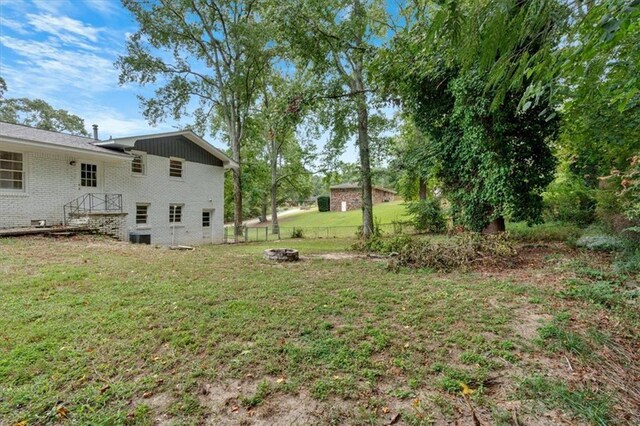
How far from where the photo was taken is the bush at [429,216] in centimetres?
1722

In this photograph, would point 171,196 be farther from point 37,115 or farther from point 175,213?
point 37,115

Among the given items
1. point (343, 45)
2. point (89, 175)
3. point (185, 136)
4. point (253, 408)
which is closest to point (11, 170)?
point (89, 175)

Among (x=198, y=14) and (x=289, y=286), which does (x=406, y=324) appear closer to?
(x=289, y=286)

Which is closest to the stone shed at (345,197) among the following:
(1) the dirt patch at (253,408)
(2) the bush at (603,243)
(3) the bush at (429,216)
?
(3) the bush at (429,216)

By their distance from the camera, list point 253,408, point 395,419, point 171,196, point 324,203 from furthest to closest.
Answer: point 324,203
point 171,196
point 253,408
point 395,419

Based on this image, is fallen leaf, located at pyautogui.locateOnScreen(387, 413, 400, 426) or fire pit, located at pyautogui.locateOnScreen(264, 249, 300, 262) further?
fire pit, located at pyautogui.locateOnScreen(264, 249, 300, 262)

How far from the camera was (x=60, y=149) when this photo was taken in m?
A: 11.0

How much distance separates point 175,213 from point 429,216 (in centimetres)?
1455

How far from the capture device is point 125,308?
4.01 m

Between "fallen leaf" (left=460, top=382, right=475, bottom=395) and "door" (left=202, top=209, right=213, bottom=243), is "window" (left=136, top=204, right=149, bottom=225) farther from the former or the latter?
"fallen leaf" (left=460, top=382, right=475, bottom=395)

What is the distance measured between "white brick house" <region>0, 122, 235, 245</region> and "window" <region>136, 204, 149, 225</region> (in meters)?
0.04

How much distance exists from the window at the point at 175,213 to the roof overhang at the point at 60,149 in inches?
146

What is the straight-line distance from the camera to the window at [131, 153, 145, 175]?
1454 centimetres

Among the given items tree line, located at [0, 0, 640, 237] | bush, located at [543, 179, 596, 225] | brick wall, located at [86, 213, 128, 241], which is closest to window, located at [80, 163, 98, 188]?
brick wall, located at [86, 213, 128, 241]
